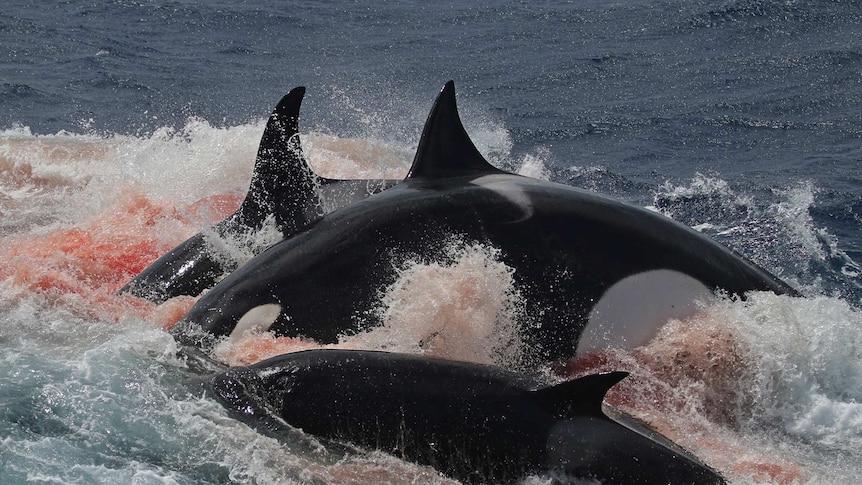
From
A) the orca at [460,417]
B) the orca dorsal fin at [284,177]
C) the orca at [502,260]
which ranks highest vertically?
the orca dorsal fin at [284,177]

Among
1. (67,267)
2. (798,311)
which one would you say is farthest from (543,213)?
(67,267)

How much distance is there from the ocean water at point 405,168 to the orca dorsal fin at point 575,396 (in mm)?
506

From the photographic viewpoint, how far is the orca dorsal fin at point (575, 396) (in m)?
6.94

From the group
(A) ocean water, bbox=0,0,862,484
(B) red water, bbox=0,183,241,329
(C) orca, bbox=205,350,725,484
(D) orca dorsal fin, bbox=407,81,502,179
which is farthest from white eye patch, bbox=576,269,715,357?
(B) red water, bbox=0,183,241,329

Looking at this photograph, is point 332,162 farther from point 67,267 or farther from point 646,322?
point 646,322

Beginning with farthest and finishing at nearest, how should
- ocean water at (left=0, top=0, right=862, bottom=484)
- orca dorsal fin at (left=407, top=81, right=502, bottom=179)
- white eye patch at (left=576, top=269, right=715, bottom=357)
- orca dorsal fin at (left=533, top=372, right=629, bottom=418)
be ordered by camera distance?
orca dorsal fin at (left=407, top=81, right=502, bottom=179), white eye patch at (left=576, top=269, right=715, bottom=357), ocean water at (left=0, top=0, right=862, bottom=484), orca dorsal fin at (left=533, top=372, right=629, bottom=418)

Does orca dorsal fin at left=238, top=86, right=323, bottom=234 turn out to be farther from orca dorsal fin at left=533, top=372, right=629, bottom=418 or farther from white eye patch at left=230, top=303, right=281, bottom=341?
orca dorsal fin at left=533, top=372, right=629, bottom=418

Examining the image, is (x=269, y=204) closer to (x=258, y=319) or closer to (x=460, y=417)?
(x=258, y=319)

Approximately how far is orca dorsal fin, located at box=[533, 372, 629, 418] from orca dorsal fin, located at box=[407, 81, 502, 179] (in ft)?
10.3

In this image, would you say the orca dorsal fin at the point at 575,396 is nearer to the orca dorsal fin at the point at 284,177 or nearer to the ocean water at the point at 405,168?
the ocean water at the point at 405,168

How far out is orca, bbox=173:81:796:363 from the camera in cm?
901

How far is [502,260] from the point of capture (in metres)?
9.09

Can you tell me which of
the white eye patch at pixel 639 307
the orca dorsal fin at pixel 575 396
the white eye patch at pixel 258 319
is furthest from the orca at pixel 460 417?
the white eye patch at pixel 639 307

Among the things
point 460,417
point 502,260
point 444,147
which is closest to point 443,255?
point 502,260
